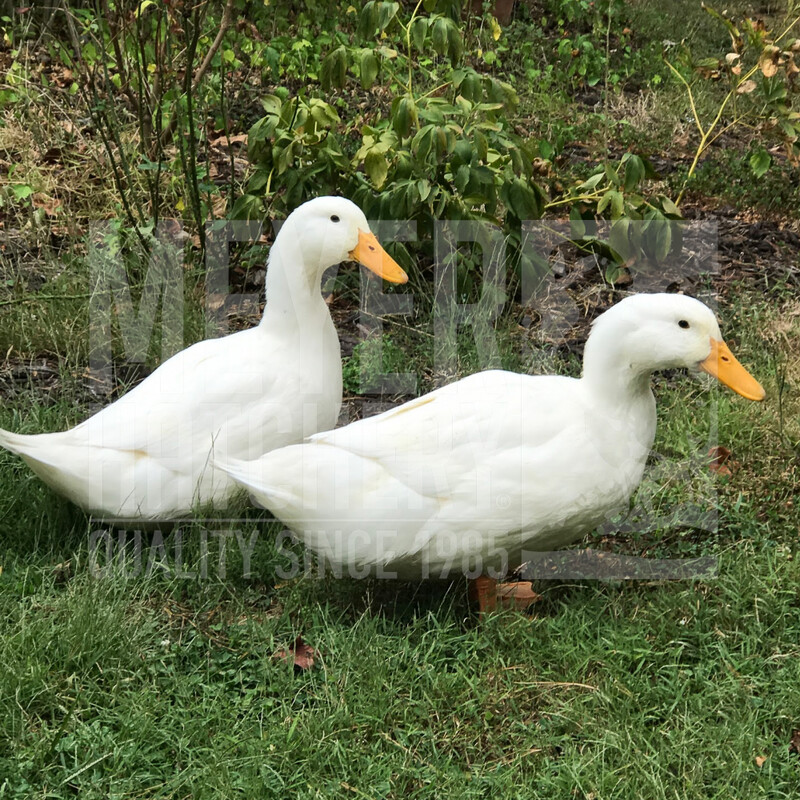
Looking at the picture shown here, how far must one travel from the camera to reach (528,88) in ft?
21.2

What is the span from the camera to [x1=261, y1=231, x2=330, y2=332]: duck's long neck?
3.49 m

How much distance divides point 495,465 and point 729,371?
742 millimetres

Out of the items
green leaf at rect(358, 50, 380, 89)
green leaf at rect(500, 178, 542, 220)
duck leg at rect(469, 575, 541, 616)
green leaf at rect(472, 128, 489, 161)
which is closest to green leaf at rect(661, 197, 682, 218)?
green leaf at rect(500, 178, 542, 220)

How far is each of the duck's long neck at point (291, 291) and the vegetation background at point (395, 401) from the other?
0.68 m

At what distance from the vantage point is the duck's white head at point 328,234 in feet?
11.3

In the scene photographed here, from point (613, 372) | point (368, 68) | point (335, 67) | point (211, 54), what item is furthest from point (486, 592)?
point (211, 54)

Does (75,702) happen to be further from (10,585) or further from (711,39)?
(711,39)

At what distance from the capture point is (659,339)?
290 centimetres

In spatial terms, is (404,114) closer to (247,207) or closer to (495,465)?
(247,207)

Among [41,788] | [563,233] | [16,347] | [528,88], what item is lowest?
[41,788]

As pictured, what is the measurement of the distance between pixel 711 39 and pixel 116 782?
270 inches

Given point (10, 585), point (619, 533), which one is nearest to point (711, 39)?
point (619, 533)

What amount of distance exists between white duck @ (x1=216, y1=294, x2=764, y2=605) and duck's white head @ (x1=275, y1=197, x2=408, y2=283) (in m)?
0.71

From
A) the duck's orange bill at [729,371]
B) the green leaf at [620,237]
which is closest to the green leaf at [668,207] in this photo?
the green leaf at [620,237]
